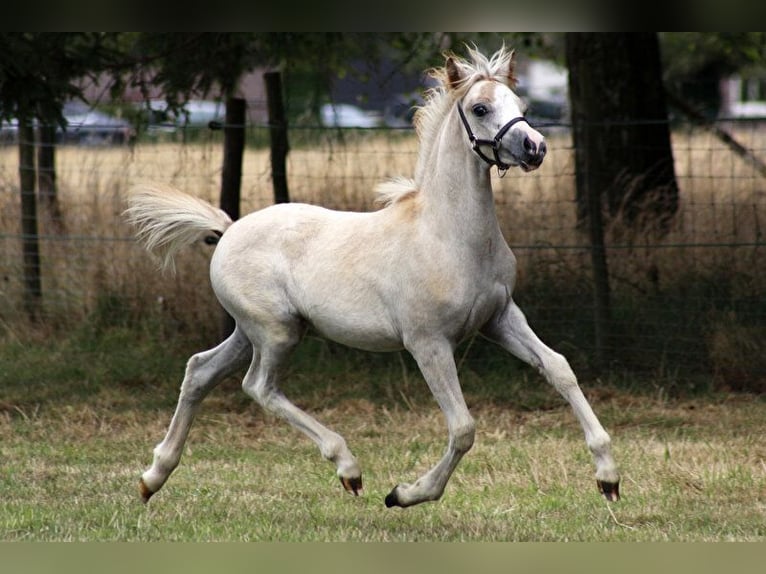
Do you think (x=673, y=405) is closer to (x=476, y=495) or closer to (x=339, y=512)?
(x=476, y=495)

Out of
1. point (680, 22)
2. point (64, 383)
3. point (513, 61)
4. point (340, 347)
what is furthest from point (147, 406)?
point (680, 22)

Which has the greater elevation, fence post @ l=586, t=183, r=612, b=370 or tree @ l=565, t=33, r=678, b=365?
tree @ l=565, t=33, r=678, b=365

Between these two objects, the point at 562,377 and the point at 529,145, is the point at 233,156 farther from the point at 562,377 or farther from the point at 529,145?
the point at 529,145

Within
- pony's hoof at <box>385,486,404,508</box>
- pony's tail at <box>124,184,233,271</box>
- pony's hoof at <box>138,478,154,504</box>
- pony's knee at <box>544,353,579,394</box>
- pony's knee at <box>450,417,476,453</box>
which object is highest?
pony's tail at <box>124,184,233,271</box>

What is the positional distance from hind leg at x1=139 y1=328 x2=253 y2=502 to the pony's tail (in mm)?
559

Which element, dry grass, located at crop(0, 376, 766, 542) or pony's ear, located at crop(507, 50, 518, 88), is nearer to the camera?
pony's ear, located at crop(507, 50, 518, 88)

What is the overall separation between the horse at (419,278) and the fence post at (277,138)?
128 inches

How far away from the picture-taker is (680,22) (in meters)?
3.52

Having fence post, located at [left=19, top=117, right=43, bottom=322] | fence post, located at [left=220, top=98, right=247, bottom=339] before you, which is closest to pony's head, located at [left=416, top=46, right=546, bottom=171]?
fence post, located at [left=220, top=98, right=247, bottom=339]

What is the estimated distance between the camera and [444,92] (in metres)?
5.50

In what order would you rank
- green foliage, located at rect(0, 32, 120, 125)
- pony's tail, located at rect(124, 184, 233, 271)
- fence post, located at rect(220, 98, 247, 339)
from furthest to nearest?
fence post, located at rect(220, 98, 247, 339) → green foliage, located at rect(0, 32, 120, 125) → pony's tail, located at rect(124, 184, 233, 271)

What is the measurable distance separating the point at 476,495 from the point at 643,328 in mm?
3265

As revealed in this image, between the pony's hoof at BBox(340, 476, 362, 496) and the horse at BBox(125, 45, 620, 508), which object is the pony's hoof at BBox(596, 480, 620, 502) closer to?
the horse at BBox(125, 45, 620, 508)

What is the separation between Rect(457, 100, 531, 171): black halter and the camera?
494 cm
